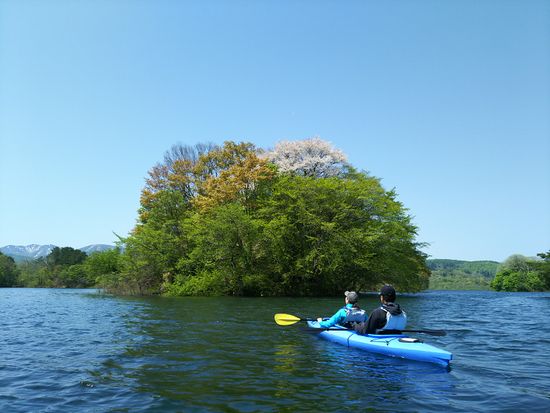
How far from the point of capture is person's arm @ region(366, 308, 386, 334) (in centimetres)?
1003

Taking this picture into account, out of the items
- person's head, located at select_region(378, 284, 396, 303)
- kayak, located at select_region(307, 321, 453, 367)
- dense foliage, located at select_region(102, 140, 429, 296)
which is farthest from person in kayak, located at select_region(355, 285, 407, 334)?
dense foliage, located at select_region(102, 140, 429, 296)

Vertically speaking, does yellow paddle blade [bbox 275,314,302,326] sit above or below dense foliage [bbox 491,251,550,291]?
below

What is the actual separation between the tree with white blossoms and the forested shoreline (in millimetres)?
365

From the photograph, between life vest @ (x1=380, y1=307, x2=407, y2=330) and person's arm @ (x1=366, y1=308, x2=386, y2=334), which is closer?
life vest @ (x1=380, y1=307, x2=407, y2=330)

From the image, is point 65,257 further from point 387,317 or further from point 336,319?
point 387,317

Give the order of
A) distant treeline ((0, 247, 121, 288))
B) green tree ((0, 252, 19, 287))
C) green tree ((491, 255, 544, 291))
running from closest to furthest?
green tree ((491, 255, 544, 291))
distant treeline ((0, 247, 121, 288))
green tree ((0, 252, 19, 287))

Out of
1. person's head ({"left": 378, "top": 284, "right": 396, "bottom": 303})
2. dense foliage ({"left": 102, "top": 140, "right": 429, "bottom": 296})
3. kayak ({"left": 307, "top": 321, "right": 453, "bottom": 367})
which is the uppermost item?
dense foliage ({"left": 102, "top": 140, "right": 429, "bottom": 296})

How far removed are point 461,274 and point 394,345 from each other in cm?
15395

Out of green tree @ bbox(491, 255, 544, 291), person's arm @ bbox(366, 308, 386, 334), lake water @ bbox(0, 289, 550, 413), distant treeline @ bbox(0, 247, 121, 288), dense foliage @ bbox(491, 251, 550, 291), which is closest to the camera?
lake water @ bbox(0, 289, 550, 413)

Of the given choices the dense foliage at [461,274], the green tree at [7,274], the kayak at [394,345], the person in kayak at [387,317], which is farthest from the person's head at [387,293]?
the green tree at [7,274]

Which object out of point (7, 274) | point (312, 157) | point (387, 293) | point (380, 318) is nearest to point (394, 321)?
point (380, 318)

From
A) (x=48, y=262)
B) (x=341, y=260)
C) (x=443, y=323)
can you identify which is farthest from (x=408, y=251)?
(x=48, y=262)

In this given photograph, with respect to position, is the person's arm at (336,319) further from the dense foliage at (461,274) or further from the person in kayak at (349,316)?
the dense foliage at (461,274)

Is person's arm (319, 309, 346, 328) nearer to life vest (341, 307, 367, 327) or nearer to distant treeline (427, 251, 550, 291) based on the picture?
life vest (341, 307, 367, 327)
